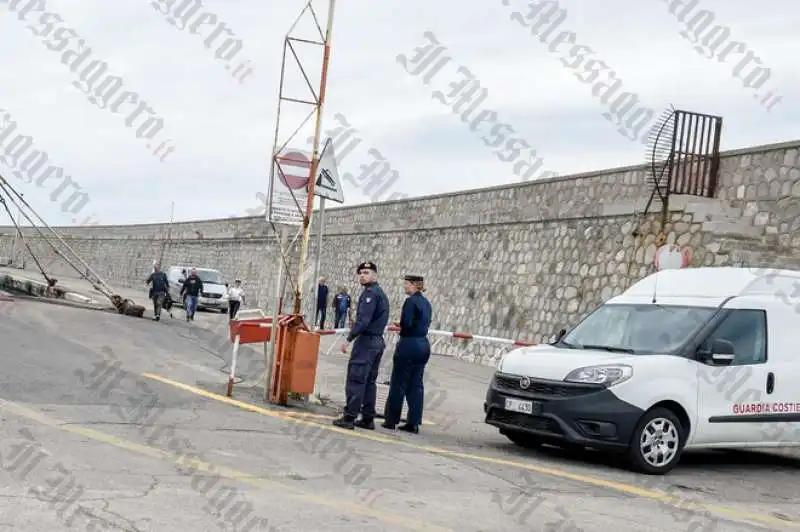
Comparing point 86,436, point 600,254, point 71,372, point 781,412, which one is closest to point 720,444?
point 781,412

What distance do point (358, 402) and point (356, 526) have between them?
15.6 feet

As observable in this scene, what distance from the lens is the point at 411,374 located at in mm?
11508

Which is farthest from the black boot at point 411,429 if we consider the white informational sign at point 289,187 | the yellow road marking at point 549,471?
the white informational sign at point 289,187

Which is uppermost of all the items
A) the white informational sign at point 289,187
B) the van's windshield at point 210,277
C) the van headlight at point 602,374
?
the white informational sign at point 289,187

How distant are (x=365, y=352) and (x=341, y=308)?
2068cm

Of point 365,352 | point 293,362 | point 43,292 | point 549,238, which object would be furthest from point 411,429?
point 43,292

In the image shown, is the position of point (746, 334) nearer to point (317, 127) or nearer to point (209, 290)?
point (317, 127)

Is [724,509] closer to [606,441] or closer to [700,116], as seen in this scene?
[606,441]

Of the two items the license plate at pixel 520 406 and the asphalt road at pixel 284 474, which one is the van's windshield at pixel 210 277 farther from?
the license plate at pixel 520 406

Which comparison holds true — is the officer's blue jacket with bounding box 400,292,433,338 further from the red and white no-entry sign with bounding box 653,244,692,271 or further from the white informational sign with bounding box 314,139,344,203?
the red and white no-entry sign with bounding box 653,244,692,271

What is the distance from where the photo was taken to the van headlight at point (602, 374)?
9773 mm

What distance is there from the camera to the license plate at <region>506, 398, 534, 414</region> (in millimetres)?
10172

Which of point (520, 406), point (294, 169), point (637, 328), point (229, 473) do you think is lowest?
point (229, 473)

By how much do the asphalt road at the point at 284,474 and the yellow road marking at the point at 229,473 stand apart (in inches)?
0.6
